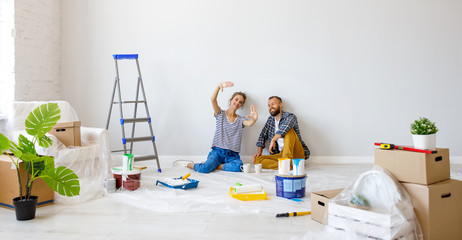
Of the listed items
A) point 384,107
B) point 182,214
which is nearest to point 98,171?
point 182,214

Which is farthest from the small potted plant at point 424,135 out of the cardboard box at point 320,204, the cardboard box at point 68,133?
the cardboard box at point 68,133

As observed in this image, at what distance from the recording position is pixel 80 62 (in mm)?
5016

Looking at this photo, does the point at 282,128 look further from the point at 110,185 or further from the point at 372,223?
the point at 372,223

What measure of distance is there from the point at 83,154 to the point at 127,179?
17.5 inches

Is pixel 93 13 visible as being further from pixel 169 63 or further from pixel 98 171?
pixel 98 171

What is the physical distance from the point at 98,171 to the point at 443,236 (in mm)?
2679

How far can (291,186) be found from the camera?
3.06 m

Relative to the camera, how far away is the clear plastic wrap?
201 cm

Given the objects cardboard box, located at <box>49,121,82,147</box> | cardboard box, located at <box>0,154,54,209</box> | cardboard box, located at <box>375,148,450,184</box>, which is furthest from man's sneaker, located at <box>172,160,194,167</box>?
cardboard box, located at <box>375,148,450,184</box>

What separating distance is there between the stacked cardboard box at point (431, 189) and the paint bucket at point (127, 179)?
204 centimetres

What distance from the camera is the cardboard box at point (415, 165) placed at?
2137 mm

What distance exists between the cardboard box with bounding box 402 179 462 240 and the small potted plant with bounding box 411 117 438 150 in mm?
214

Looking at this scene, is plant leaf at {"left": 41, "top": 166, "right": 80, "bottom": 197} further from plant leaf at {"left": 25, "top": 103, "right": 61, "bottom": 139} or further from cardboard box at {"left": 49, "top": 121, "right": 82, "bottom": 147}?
cardboard box at {"left": 49, "top": 121, "right": 82, "bottom": 147}

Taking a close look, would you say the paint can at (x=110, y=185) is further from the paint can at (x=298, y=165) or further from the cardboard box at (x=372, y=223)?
the cardboard box at (x=372, y=223)
